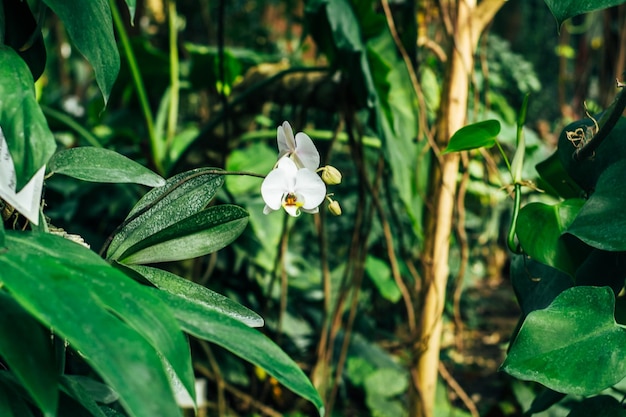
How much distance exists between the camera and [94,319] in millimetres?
314

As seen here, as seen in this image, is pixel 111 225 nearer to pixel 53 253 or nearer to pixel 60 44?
pixel 53 253

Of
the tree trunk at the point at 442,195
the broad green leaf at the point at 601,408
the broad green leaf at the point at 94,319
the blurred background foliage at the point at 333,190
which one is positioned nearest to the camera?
the broad green leaf at the point at 94,319

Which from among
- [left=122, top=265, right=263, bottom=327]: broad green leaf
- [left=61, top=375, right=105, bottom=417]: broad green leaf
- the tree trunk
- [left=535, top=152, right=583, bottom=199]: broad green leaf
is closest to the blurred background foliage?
the tree trunk

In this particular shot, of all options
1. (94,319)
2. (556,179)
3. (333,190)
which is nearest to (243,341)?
(94,319)

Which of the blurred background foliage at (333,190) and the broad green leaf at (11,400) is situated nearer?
the broad green leaf at (11,400)

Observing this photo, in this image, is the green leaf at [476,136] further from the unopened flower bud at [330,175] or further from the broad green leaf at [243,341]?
the broad green leaf at [243,341]

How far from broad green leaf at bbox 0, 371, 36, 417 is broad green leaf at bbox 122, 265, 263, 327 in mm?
119

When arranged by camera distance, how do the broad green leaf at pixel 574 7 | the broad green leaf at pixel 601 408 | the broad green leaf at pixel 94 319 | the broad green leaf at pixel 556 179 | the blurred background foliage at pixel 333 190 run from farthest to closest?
the blurred background foliage at pixel 333 190, the broad green leaf at pixel 556 179, the broad green leaf at pixel 601 408, the broad green leaf at pixel 574 7, the broad green leaf at pixel 94 319

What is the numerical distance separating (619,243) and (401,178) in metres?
0.74

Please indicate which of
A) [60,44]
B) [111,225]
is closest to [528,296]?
[111,225]

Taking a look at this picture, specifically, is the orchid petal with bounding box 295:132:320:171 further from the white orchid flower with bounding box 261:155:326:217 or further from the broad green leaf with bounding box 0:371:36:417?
the broad green leaf with bounding box 0:371:36:417

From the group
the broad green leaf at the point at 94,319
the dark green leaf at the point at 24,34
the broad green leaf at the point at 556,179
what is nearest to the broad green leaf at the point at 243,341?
the broad green leaf at the point at 94,319

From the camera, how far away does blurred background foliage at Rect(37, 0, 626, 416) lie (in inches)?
51.5

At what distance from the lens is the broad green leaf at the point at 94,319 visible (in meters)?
0.29
